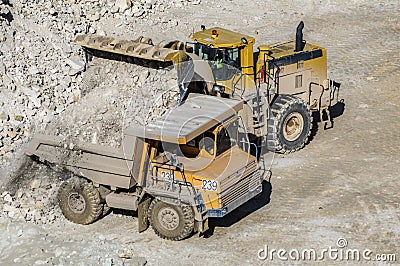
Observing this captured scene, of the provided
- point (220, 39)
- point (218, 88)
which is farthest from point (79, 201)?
point (220, 39)

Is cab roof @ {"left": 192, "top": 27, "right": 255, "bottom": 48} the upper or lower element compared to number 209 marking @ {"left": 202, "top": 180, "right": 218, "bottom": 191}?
upper

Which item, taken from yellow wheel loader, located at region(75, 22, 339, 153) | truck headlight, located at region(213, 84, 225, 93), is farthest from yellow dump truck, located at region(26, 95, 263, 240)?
yellow wheel loader, located at region(75, 22, 339, 153)

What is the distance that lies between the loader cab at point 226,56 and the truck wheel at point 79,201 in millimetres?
3697

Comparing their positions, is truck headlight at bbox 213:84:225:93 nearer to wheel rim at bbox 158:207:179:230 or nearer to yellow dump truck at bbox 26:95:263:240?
yellow dump truck at bbox 26:95:263:240

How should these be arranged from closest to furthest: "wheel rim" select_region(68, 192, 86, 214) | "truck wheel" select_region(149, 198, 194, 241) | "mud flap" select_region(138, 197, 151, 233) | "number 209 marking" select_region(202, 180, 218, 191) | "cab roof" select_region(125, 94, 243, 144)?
"cab roof" select_region(125, 94, 243, 144)
"number 209 marking" select_region(202, 180, 218, 191)
"truck wheel" select_region(149, 198, 194, 241)
"mud flap" select_region(138, 197, 151, 233)
"wheel rim" select_region(68, 192, 86, 214)

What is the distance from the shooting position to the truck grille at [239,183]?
13883 mm

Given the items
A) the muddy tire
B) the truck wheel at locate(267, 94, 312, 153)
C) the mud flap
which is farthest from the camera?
the truck wheel at locate(267, 94, 312, 153)

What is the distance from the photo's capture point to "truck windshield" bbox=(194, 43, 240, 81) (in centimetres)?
1695

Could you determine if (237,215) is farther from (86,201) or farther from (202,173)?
(86,201)

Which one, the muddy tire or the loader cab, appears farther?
the loader cab

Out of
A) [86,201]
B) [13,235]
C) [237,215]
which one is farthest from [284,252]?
[13,235]

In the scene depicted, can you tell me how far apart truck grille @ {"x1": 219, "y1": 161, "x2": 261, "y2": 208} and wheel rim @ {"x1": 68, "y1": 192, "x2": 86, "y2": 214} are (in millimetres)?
2767

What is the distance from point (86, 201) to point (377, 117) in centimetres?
789

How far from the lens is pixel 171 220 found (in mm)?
14195
